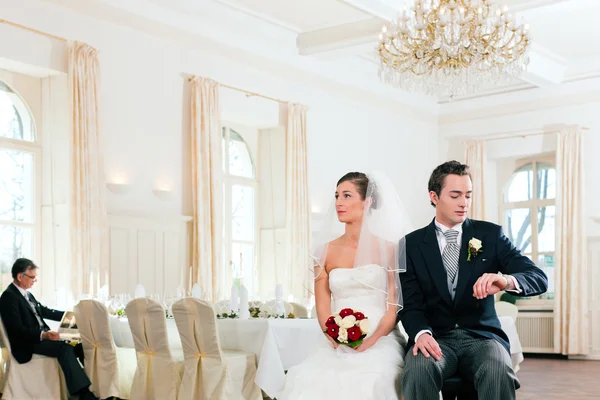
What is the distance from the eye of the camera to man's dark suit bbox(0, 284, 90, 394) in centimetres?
761

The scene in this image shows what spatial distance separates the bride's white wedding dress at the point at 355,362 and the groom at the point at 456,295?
247 mm

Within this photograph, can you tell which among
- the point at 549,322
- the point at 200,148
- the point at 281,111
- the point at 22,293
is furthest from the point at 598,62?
the point at 22,293

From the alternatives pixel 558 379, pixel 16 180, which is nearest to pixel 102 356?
pixel 16 180

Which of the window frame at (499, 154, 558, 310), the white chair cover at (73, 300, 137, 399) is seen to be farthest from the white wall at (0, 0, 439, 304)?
the window frame at (499, 154, 558, 310)

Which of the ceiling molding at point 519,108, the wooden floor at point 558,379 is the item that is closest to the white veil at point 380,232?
the wooden floor at point 558,379

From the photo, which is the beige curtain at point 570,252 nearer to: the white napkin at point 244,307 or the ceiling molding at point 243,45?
the ceiling molding at point 243,45

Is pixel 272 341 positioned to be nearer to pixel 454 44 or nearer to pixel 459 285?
pixel 459 285

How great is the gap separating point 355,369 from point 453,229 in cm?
90

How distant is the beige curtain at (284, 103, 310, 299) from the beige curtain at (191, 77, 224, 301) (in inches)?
59.4

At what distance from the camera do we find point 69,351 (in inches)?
306

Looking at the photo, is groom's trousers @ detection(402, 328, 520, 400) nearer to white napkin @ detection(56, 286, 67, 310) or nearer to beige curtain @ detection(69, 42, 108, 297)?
white napkin @ detection(56, 286, 67, 310)

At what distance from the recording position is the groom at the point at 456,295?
3766 mm

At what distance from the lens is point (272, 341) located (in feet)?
22.5

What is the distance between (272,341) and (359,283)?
2.36m
